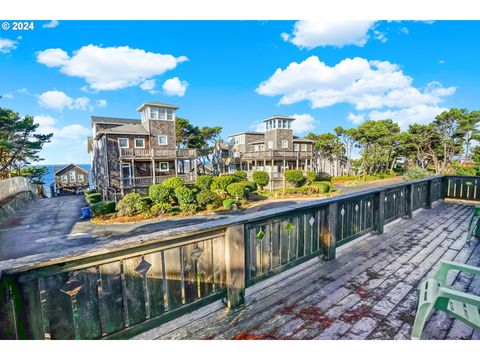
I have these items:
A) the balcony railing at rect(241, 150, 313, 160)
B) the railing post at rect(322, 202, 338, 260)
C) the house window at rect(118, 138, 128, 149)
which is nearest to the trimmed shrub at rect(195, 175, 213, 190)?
the house window at rect(118, 138, 128, 149)

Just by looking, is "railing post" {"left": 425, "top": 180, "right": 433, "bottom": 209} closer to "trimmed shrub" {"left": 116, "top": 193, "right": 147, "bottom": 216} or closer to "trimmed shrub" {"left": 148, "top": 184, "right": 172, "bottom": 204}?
"trimmed shrub" {"left": 148, "top": 184, "right": 172, "bottom": 204}

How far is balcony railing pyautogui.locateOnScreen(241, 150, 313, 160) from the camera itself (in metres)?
27.5

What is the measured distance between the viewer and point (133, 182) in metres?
19.2

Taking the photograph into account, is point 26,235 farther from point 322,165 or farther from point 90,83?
point 322,165

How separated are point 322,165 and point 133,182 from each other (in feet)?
92.4

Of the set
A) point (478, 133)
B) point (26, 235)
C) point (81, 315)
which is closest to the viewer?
point (81, 315)

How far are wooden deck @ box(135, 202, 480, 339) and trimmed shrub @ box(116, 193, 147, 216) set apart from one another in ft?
42.5

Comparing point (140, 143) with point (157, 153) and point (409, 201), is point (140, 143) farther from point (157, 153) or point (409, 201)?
point (409, 201)

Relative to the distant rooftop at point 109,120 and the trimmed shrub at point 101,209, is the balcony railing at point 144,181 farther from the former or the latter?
the distant rooftop at point 109,120

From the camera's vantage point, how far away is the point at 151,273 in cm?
179

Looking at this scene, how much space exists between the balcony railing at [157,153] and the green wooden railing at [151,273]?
19.1 meters

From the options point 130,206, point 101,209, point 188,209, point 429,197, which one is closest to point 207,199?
point 188,209
